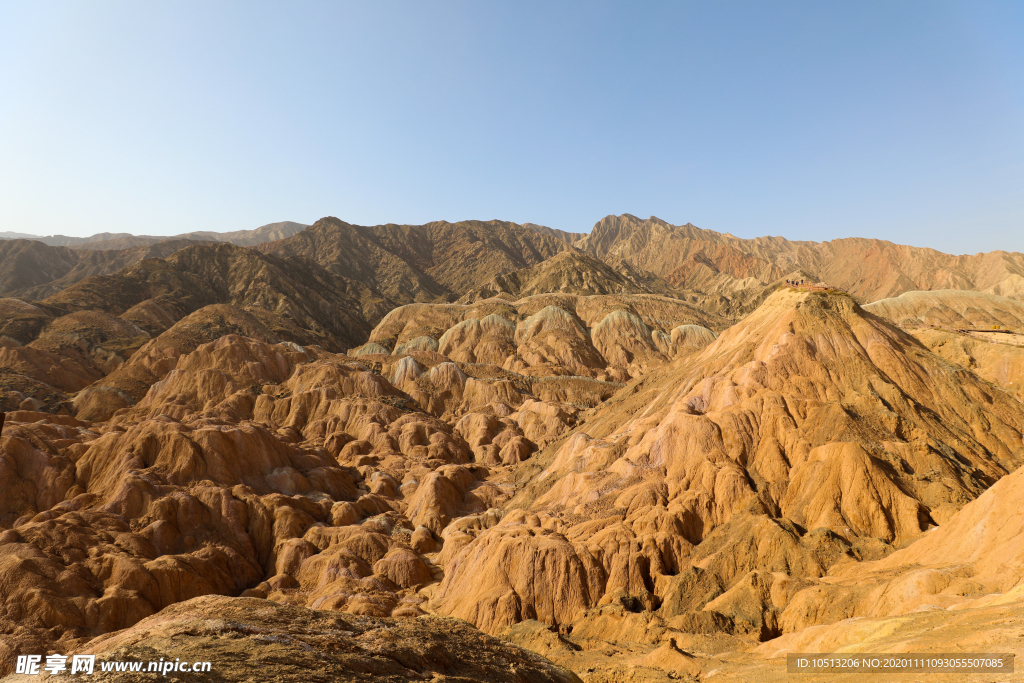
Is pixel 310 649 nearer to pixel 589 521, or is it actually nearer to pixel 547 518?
pixel 589 521

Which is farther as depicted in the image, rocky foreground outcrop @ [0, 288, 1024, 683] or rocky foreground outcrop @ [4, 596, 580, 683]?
rocky foreground outcrop @ [0, 288, 1024, 683]

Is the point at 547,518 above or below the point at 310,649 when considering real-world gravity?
below

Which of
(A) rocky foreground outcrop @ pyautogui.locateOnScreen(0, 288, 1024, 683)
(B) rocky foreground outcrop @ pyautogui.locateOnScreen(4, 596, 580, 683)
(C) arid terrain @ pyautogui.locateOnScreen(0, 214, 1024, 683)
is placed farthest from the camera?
(A) rocky foreground outcrop @ pyautogui.locateOnScreen(0, 288, 1024, 683)

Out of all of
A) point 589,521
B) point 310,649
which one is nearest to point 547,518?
point 589,521

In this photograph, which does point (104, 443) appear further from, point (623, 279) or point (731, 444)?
point (623, 279)

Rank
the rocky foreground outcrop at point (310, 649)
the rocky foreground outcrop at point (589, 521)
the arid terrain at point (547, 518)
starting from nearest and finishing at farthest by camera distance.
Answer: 1. the rocky foreground outcrop at point (310, 649)
2. the arid terrain at point (547, 518)
3. the rocky foreground outcrop at point (589, 521)

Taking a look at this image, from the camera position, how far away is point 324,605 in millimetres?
31594

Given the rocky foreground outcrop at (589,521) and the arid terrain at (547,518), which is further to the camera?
the rocky foreground outcrop at (589,521)

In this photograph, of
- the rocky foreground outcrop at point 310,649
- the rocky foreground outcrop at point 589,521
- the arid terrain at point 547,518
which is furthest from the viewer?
the rocky foreground outcrop at point 589,521

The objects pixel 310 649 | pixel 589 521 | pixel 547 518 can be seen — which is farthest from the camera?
pixel 547 518

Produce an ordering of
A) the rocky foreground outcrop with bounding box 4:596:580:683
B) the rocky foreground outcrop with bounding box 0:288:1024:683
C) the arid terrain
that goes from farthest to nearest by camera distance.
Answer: the rocky foreground outcrop with bounding box 0:288:1024:683
the arid terrain
the rocky foreground outcrop with bounding box 4:596:580:683

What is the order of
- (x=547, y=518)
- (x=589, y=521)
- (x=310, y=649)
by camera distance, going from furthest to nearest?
(x=547, y=518), (x=589, y=521), (x=310, y=649)

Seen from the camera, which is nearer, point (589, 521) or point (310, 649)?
point (310, 649)

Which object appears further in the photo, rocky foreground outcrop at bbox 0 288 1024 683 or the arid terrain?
rocky foreground outcrop at bbox 0 288 1024 683
